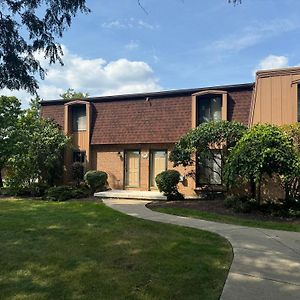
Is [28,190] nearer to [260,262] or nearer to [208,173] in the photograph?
[208,173]

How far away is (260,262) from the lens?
601 centimetres

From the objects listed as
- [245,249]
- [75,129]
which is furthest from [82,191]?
[245,249]

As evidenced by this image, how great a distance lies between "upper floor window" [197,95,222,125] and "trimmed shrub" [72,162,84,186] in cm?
A: 657

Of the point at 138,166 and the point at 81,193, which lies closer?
the point at 81,193

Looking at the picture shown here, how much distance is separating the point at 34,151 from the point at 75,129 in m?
3.03

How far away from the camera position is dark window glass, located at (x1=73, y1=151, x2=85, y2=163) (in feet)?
65.8

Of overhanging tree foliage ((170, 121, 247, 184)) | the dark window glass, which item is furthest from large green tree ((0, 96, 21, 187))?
overhanging tree foliage ((170, 121, 247, 184))

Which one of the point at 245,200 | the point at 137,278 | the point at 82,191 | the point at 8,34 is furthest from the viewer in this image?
the point at 82,191

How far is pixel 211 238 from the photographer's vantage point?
7.77 metres

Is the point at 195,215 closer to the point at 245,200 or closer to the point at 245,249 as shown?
the point at 245,200

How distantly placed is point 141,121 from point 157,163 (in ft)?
7.41

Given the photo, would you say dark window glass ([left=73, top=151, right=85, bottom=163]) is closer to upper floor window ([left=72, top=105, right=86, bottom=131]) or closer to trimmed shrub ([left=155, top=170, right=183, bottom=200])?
upper floor window ([left=72, top=105, right=86, bottom=131])

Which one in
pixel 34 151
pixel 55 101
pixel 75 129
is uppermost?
pixel 55 101

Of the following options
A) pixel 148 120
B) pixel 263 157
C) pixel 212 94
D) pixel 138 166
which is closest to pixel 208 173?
pixel 212 94
